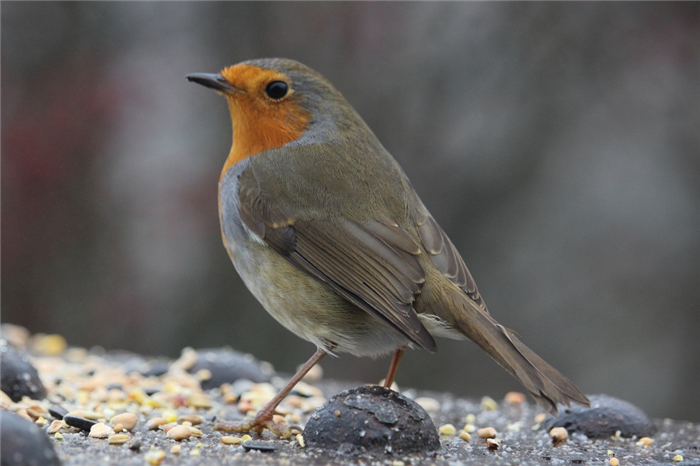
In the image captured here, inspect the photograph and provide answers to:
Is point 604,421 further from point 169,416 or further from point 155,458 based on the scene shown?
point 155,458

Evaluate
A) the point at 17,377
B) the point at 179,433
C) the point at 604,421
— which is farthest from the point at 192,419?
the point at 604,421

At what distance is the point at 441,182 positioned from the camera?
5969 mm

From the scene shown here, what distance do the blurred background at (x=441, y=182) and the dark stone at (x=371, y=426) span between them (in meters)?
3.24

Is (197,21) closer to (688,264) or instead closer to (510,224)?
(510,224)

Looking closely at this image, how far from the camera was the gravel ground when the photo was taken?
95.8 inches

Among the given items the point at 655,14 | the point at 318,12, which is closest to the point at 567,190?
the point at 655,14

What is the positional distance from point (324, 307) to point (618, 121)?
3.99 meters

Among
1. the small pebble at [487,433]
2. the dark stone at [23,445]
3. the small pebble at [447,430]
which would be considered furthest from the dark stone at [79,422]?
the small pebble at [487,433]

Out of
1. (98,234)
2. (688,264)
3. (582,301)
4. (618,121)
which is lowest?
(98,234)

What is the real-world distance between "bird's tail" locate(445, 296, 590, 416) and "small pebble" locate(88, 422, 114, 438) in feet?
3.94

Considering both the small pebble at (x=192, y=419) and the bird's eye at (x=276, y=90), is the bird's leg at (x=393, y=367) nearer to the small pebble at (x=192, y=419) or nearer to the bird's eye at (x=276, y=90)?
the small pebble at (x=192, y=419)

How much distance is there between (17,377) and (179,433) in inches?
32.8

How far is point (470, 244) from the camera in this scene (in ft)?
19.7

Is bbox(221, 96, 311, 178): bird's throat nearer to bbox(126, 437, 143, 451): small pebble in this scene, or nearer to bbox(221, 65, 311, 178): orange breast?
bbox(221, 65, 311, 178): orange breast
